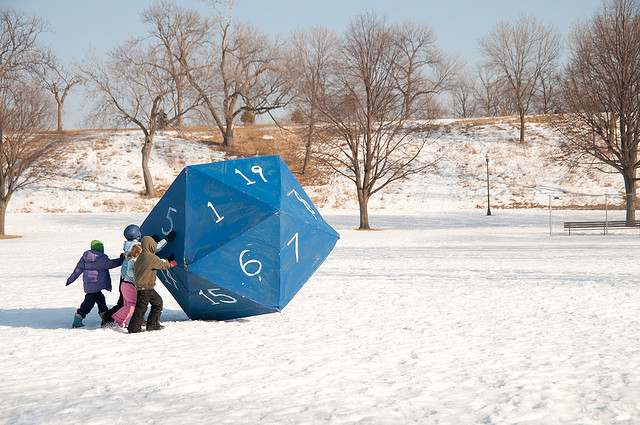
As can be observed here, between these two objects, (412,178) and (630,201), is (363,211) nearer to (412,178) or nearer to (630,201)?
(630,201)

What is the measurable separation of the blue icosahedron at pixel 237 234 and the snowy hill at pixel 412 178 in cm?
3178

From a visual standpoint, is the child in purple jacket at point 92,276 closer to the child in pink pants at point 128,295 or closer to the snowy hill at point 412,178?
the child in pink pants at point 128,295

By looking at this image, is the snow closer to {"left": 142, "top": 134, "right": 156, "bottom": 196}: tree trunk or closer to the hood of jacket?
the hood of jacket

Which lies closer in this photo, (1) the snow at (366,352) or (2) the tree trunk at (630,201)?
(1) the snow at (366,352)

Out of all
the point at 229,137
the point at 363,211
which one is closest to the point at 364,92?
the point at 363,211

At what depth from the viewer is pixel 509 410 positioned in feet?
15.8

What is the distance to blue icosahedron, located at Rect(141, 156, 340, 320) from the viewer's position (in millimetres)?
7891

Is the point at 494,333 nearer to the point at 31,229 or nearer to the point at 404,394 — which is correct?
the point at 404,394

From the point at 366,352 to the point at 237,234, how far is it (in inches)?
93.9

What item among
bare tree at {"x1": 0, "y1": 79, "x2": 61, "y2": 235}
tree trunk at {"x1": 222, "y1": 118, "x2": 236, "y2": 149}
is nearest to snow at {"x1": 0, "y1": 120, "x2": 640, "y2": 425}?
bare tree at {"x1": 0, "y1": 79, "x2": 61, "y2": 235}

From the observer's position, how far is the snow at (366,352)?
16.1 feet

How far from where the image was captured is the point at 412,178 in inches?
1877

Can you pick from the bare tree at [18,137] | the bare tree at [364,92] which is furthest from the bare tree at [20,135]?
the bare tree at [364,92]

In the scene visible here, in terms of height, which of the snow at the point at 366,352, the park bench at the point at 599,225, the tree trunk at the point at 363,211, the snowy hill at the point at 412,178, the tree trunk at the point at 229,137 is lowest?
the snow at the point at 366,352
